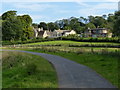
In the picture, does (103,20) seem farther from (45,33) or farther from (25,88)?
(25,88)

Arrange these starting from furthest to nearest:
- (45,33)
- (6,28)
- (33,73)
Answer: (45,33)
(6,28)
(33,73)

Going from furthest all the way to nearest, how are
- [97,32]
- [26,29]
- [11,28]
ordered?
[97,32] < [26,29] < [11,28]

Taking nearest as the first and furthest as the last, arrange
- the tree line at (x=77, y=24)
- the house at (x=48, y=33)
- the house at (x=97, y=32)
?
the house at (x=97, y=32), the house at (x=48, y=33), the tree line at (x=77, y=24)

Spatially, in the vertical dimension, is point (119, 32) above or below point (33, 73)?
above

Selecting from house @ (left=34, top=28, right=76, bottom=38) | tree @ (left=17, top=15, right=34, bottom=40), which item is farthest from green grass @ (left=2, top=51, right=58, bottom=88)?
house @ (left=34, top=28, right=76, bottom=38)

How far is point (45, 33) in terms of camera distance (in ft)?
454

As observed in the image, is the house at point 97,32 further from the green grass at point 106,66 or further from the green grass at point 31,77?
the green grass at point 31,77

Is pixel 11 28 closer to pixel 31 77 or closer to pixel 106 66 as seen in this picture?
pixel 106 66

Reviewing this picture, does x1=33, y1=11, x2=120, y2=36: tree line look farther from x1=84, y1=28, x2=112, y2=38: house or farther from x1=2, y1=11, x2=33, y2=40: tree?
x1=2, y1=11, x2=33, y2=40: tree

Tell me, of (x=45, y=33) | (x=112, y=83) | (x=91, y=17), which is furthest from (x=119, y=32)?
(x=91, y=17)

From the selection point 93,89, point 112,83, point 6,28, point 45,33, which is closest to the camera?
point 93,89

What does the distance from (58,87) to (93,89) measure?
5.57 feet

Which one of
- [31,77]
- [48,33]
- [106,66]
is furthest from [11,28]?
[31,77]

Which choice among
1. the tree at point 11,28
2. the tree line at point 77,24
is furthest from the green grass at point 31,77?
the tree line at point 77,24
